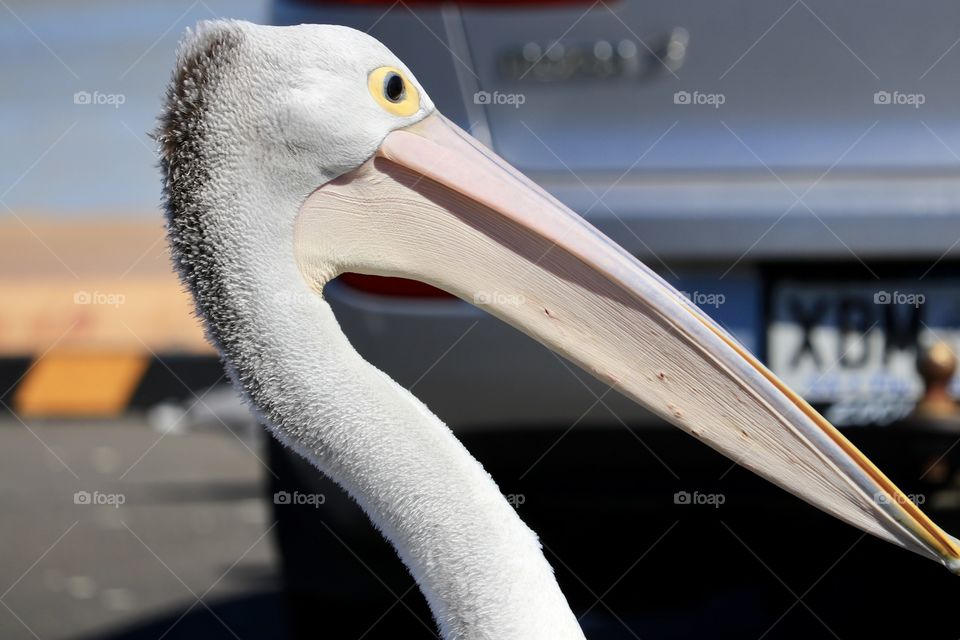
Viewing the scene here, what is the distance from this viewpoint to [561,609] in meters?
1.63

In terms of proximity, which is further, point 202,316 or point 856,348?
point 856,348

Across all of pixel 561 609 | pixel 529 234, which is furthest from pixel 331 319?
pixel 561 609

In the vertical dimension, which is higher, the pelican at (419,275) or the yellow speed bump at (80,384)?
the yellow speed bump at (80,384)

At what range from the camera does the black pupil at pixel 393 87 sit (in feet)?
5.47

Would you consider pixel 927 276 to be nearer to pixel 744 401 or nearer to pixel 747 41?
pixel 747 41

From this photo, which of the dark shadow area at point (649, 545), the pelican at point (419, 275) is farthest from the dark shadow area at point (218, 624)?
the pelican at point (419, 275)

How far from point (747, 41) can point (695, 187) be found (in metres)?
0.34
